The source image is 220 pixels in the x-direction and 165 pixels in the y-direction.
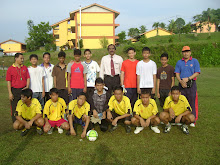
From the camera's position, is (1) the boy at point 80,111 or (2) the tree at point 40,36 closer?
(1) the boy at point 80,111

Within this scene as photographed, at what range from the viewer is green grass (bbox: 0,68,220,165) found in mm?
3401

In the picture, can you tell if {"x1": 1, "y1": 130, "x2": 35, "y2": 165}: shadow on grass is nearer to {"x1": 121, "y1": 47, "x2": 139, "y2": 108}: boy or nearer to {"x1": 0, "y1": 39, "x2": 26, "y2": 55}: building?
{"x1": 121, "y1": 47, "x2": 139, "y2": 108}: boy

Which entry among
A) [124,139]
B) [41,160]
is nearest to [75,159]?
[41,160]

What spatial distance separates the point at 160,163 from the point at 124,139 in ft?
3.85

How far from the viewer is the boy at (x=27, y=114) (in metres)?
4.57

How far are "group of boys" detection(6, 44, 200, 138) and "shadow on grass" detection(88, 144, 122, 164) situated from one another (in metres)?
0.73

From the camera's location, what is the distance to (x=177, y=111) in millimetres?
4914

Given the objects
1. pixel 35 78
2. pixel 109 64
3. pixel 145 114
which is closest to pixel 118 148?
pixel 145 114

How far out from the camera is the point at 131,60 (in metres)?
5.38

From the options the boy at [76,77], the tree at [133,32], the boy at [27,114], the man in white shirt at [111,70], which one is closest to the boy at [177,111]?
the man in white shirt at [111,70]

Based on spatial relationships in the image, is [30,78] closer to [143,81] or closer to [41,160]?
[41,160]

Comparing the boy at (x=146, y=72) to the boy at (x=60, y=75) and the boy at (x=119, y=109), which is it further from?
the boy at (x=60, y=75)

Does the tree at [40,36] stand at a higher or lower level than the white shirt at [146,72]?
higher

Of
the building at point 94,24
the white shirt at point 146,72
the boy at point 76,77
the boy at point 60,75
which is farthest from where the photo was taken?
the building at point 94,24
